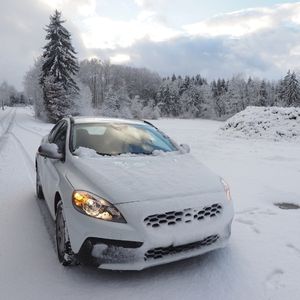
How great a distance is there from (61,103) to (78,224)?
36389 mm

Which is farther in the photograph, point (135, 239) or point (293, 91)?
point (293, 91)

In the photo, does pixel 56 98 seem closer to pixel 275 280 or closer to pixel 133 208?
pixel 133 208

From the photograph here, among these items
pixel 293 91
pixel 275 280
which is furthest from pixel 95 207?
pixel 293 91

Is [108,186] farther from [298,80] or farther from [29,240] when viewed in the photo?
[298,80]

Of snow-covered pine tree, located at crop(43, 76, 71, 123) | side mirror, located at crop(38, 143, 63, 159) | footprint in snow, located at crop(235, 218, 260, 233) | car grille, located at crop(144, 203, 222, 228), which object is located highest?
snow-covered pine tree, located at crop(43, 76, 71, 123)

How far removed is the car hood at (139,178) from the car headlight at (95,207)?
0.19 ft

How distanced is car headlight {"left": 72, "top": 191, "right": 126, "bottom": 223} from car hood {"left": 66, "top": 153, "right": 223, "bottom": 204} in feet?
0.19

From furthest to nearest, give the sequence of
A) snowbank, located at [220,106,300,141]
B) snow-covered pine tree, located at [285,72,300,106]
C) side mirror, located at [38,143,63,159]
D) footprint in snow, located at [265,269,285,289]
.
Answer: snow-covered pine tree, located at [285,72,300,106], snowbank, located at [220,106,300,141], side mirror, located at [38,143,63,159], footprint in snow, located at [265,269,285,289]

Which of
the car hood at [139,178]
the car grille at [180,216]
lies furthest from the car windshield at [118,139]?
the car grille at [180,216]

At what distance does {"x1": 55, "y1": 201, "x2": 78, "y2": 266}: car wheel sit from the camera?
328cm

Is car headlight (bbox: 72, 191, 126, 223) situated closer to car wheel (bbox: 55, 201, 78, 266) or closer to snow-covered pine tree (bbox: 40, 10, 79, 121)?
car wheel (bbox: 55, 201, 78, 266)

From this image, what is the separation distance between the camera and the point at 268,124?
18297 mm

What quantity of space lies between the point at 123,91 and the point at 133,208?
73.3 meters

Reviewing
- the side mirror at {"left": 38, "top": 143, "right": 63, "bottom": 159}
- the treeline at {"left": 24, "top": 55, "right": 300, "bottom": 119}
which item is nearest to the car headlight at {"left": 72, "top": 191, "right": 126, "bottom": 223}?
the side mirror at {"left": 38, "top": 143, "right": 63, "bottom": 159}
